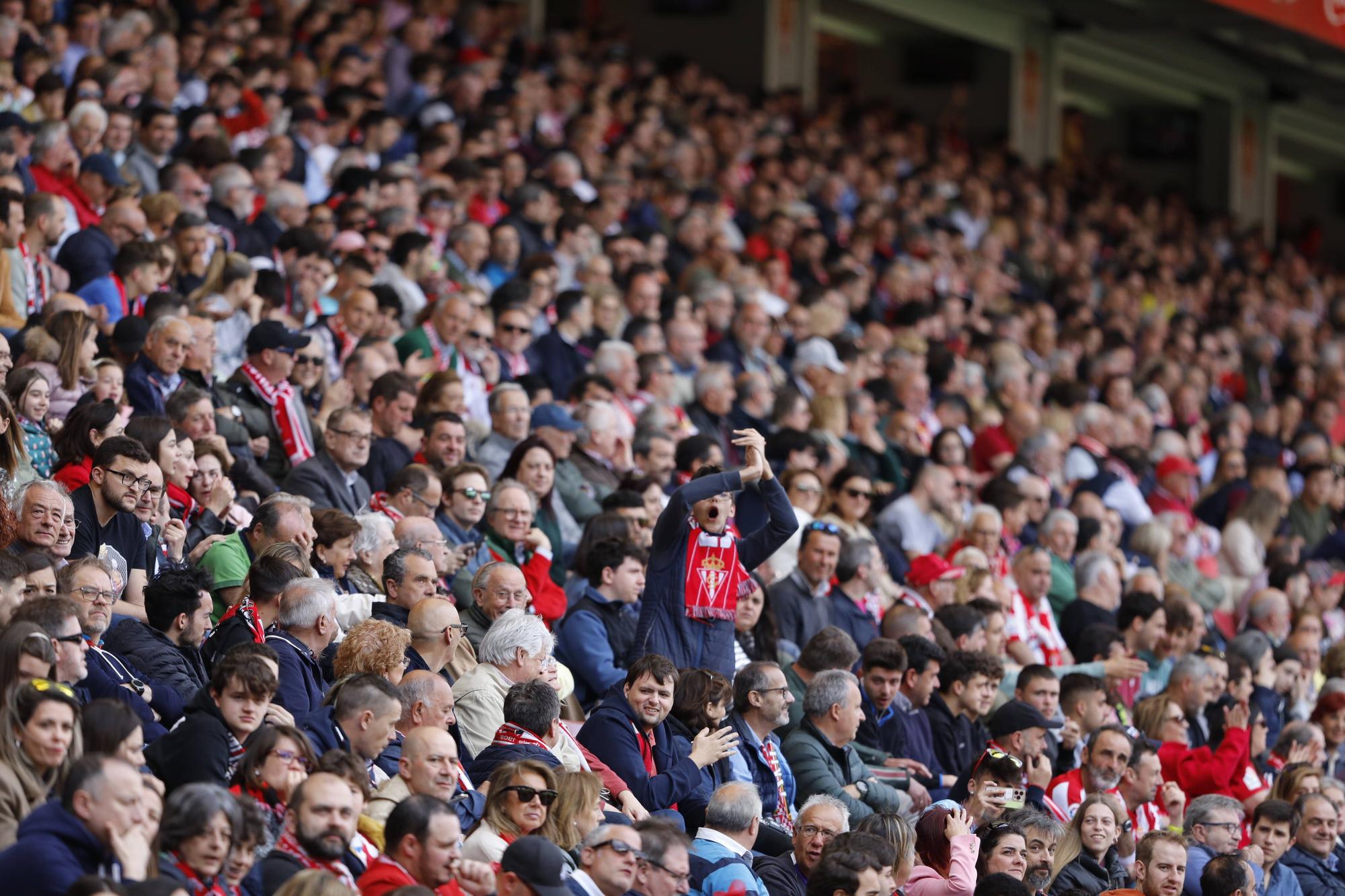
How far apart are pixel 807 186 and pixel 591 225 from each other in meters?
4.27

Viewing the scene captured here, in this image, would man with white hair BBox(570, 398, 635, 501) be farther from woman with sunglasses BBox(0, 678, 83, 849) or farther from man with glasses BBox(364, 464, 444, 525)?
woman with sunglasses BBox(0, 678, 83, 849)

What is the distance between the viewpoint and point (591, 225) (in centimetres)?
1252

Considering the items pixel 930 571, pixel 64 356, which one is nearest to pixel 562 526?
pixel 930 571

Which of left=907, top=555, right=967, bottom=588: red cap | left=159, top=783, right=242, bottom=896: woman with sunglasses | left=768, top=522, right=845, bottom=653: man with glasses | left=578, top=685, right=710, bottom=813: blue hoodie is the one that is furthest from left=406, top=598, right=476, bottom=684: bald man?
left=907, top=555, right=967, bottom=588: red cap

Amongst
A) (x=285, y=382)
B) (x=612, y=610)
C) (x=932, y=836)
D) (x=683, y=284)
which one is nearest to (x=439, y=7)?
(x=683, y=284)

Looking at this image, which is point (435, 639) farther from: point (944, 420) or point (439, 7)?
point (439, 7)

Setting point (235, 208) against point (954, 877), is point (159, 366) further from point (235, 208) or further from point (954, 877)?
point (954, 877)

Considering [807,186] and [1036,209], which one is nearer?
[807,186]

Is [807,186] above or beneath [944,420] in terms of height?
above

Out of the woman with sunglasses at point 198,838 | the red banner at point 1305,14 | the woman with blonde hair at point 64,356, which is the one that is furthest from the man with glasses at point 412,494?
the red banner at point 1305,14

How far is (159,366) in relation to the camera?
7.91 m

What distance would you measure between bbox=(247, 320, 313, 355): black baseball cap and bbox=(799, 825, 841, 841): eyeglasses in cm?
331

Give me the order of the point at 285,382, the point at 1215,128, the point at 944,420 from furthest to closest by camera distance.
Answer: the point at 1215,128, the point at 944,420, the point at 285,382

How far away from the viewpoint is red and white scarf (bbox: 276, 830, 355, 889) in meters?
4.93
